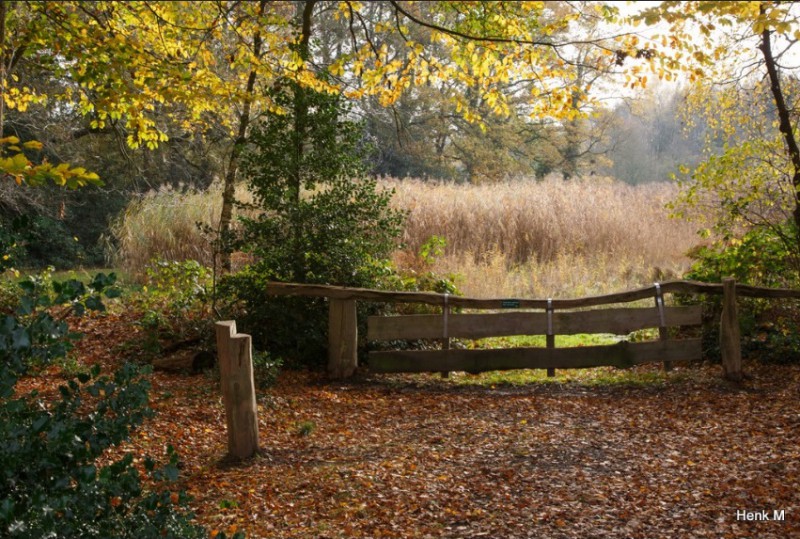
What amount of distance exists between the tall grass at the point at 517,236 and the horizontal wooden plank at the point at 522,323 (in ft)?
12.2

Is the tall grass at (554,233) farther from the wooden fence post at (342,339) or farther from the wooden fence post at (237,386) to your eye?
the wooden fence post at (237,386)

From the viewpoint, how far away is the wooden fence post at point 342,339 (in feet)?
25.7

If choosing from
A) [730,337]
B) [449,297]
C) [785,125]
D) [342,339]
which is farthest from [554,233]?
[342,339]

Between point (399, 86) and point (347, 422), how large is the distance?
2.94m

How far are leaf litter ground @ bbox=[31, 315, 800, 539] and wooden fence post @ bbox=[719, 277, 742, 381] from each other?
0.62 ft

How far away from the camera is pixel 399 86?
7.22 m

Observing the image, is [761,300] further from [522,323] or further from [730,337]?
[522,323]

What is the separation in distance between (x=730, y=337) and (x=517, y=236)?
7192 mm

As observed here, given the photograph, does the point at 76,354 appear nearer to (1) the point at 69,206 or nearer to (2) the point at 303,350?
(2) the point at 303,350

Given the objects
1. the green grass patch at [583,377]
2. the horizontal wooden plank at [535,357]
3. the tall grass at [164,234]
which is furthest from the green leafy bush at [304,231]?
the tall grass at [164,234]

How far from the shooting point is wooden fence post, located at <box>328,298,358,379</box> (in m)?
7.82

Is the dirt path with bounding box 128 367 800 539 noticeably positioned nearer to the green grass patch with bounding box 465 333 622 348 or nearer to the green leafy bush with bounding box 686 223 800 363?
the green leafy bush with bounding box 686 223 800 363

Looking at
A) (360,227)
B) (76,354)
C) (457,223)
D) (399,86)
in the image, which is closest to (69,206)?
(457,223)

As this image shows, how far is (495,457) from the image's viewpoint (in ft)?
17.8
